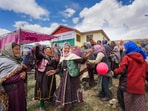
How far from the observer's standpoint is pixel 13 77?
93.4 inches

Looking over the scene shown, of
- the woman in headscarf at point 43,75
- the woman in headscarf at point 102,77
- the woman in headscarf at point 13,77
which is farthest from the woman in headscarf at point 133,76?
the woman in headscarf at point 13,77

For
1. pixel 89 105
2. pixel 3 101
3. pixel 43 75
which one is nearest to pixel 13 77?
pixel 3 101

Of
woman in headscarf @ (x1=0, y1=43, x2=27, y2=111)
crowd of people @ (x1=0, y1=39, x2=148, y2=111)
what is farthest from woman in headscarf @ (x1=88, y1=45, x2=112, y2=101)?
woman in headscarf @ (x1=0, y1=43, x2=27, y2=111)

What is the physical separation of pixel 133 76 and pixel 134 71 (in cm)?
10

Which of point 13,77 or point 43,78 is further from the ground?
point 13,77

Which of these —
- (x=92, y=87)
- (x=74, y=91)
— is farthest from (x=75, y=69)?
(x=92, y=87)

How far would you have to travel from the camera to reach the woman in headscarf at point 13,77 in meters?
2.29

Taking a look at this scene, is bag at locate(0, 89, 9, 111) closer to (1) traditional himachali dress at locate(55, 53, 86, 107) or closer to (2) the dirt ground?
(1) traditional himachali dress at locate(55, 53, 86, 107)

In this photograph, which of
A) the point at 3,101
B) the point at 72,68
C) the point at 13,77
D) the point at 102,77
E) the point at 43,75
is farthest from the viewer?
the point at 102,77

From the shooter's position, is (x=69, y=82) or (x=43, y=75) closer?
(x=69, y=82)

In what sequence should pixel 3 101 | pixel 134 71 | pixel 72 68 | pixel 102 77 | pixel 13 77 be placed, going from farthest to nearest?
pixel 102 77 < pixel 72 68 < pixel 134 71 < pixel 13 77 < pixel 3 101

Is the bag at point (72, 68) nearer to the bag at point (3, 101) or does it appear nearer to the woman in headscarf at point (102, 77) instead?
the woman in headscarf at point (102, 77)

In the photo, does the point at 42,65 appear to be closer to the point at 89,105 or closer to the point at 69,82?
the point at 69,82

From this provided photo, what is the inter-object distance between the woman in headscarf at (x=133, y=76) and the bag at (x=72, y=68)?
2.92ft
